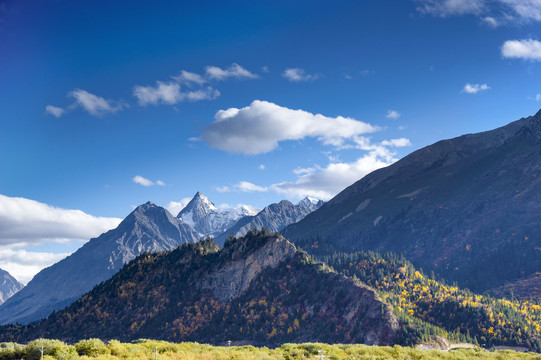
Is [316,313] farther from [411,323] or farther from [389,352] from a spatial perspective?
[389,352]

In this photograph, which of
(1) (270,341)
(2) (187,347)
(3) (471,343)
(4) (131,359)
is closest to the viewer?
(4) (131,359)

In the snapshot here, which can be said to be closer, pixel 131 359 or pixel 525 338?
pixel 131 359

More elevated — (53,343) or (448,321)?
(53,343)

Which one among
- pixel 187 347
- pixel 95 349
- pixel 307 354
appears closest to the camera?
pixel 95 349

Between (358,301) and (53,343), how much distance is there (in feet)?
505

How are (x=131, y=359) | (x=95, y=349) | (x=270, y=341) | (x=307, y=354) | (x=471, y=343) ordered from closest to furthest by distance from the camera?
(x=131, y=359), (x=95, y=349), (x=307, y=354), (x=471, y=343), (x=270, y=341)

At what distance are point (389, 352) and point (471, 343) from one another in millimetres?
137934

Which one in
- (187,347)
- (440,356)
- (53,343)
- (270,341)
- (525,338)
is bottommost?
(525,338)

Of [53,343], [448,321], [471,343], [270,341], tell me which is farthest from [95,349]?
[448,321]

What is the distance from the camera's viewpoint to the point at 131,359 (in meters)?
46.5

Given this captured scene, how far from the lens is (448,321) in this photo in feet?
640

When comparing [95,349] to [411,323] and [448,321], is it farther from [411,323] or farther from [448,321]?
[448,321]

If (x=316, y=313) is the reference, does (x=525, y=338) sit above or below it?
below

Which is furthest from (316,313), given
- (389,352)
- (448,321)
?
(389,352)
